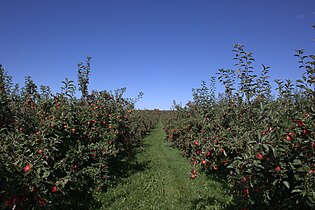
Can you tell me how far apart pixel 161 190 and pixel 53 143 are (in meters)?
3.67

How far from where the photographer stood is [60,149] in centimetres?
461

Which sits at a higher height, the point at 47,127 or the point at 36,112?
the point at 36,112

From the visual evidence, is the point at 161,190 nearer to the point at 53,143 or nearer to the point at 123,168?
the point at 123,168

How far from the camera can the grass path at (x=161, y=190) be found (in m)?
5.27

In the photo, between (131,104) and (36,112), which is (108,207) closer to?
(36,112)

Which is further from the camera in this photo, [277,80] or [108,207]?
[108,207]

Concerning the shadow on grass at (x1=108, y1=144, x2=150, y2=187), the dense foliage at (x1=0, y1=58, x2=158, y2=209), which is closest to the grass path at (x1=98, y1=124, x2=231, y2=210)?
the shadow on grass at (x1=108, y1=144, x2=150, y2=187)

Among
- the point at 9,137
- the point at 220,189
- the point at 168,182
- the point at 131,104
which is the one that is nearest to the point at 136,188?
the point at 168,182

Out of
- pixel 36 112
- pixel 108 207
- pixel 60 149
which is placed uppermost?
pixel 36 112

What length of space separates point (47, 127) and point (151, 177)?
417 cm

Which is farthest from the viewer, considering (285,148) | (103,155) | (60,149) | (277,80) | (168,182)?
(168,182)

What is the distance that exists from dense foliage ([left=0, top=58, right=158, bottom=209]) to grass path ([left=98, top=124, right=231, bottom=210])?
60 centimetres

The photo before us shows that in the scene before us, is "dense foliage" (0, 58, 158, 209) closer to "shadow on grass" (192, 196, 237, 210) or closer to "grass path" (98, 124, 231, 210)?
"grass path" (98, 124, 231, 210)

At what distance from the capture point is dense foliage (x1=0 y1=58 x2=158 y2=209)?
9.34 ft
